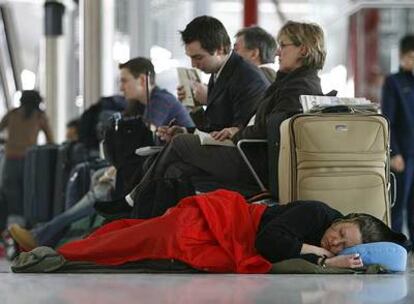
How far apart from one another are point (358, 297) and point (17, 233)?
156 inches

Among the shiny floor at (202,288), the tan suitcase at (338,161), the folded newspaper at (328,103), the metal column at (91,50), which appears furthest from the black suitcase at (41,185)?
the shiny floor at (202,288)

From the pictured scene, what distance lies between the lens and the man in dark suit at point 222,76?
18.1 feet

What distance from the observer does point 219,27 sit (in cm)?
569

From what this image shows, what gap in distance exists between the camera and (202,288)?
387cm

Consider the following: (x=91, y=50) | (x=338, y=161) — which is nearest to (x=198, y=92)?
(x=338, y=161)

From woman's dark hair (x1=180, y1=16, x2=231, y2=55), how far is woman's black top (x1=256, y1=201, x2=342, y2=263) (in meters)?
1.40

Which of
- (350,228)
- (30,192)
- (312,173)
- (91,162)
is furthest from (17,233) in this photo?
(350,228)

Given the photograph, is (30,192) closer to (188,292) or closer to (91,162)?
(91,162)

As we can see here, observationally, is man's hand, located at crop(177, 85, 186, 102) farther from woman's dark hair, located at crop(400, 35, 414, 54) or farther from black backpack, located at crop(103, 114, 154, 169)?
woman's dark hair, located at crop(400, 35, 414, 54)

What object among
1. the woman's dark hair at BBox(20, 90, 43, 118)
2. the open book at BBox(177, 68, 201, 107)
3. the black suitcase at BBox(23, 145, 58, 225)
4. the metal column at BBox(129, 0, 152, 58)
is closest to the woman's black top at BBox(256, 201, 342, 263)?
the open book at BBox(177, 68, 201, 107)

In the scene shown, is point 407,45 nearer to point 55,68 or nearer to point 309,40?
point 309,40

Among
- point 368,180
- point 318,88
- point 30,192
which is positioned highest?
point 318,88

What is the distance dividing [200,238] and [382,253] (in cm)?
75

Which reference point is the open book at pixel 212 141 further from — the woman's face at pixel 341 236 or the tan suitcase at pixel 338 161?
the woman's face at pixel 341 236
